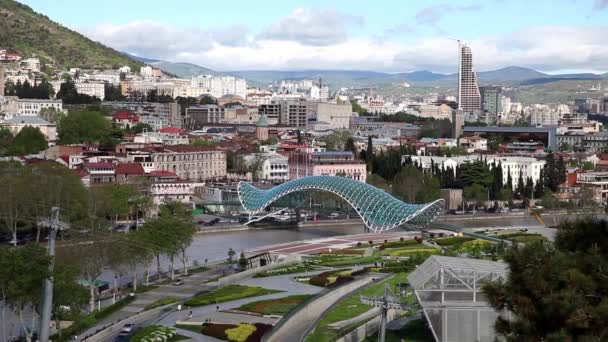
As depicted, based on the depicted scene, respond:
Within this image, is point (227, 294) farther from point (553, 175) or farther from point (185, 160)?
point (553, 175)

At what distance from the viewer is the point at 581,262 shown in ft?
35.5

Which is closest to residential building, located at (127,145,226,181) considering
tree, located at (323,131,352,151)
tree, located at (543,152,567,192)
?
tree, located at (323,131,352,151)

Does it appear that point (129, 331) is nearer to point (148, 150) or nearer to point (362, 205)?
point (362, 205)

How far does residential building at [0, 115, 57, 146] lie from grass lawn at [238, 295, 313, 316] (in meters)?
47.9

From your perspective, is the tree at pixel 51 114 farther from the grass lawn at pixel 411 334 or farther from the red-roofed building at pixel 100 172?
the grass lawn at pixel 411 334

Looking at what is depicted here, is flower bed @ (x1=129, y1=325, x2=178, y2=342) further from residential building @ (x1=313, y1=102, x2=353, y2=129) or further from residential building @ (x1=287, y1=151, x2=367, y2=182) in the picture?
residential building @ (x1=313, y1=102, x2=353, y2=129)

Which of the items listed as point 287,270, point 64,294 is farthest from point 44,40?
point 64,294

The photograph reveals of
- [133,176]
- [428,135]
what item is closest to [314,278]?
[133,176]

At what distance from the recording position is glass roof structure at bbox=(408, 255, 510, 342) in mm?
17234

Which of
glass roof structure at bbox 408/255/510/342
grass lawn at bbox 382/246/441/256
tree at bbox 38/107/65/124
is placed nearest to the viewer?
glass roof structure at bbox 408/255/510/342

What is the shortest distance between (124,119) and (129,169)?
2958 cm

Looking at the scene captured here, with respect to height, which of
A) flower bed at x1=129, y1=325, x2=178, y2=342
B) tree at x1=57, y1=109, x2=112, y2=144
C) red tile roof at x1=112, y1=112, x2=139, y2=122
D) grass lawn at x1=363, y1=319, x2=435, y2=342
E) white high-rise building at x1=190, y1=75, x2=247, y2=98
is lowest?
flower bed at x1=129, y1=325, x2=178, y2=342

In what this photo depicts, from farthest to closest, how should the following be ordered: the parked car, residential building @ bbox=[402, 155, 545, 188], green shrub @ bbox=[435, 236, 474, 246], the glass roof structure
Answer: residential building @ bbox=[402, 155, 545, 188] < green shrub @ bbox=[435, 236, 474, 246] < the parked car < the glass roof structure

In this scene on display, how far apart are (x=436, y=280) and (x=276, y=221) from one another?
28499mm
